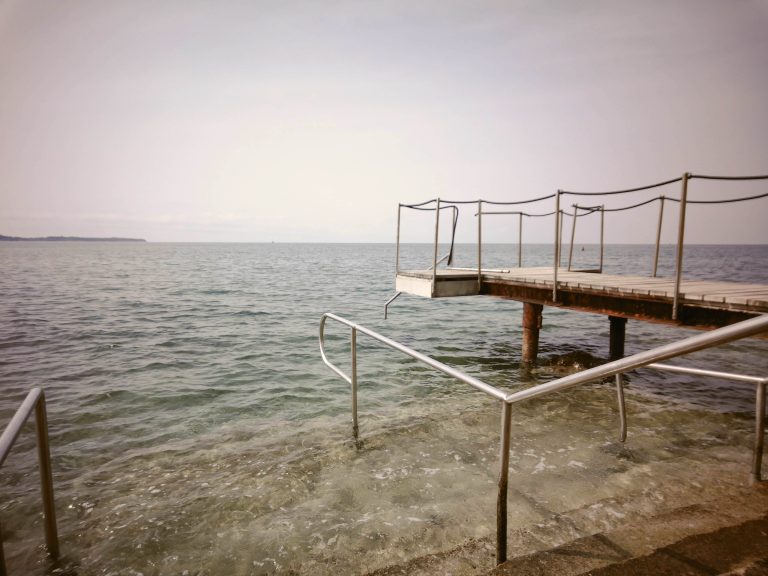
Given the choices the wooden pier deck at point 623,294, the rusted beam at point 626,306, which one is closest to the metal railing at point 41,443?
the wooden pier deck at point 623,294

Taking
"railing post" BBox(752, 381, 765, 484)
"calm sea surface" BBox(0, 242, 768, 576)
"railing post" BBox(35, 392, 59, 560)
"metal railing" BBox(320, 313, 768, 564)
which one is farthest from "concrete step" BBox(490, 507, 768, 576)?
"railing post" BBox(35, 392, 59, 560)

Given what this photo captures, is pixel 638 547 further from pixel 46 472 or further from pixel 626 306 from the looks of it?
pixel 626 306

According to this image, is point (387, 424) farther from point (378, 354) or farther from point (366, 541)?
point (378, 354)

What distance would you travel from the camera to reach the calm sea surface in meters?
3.32

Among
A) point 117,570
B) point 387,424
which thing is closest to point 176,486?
point 117,570

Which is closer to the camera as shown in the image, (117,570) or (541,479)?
(117,570)

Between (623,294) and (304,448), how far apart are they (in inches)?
198

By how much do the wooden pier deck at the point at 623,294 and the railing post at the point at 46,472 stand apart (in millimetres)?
6263

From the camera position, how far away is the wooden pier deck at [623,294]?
15.8 feet

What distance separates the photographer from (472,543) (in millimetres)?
2734

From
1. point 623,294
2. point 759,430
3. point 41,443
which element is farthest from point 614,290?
point 41,443

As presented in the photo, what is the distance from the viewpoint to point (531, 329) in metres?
9.60

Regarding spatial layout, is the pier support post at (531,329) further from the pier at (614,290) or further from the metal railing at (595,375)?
the metal railing at (595,375)

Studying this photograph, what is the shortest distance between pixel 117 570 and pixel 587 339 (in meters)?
13.1
